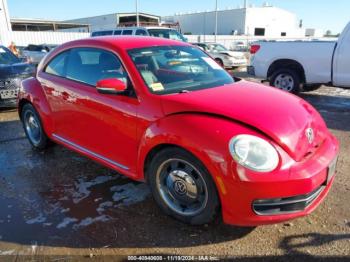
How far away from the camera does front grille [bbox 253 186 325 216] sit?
2656 millimetres

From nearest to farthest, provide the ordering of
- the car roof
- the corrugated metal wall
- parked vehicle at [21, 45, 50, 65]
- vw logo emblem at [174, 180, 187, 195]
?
1. vw logo emblem at [174, 180, 187, 195]
2. the car roof
3. parked vehicle at [21, 45, 50, 65]
4. the corrugated metal wall

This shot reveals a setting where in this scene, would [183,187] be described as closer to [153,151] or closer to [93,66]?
[153,151]

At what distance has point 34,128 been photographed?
5.30m

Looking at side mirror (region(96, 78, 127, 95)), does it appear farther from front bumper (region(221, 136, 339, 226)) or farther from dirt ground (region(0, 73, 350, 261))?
front bumper (region(221, 136, 339, 226))

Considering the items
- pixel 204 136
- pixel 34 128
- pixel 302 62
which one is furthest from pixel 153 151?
pixel 302 62

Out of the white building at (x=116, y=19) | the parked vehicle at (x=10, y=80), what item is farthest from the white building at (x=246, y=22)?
the parked vehicle at (x=10, y=80)

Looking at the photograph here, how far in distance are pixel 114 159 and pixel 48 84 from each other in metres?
1.66

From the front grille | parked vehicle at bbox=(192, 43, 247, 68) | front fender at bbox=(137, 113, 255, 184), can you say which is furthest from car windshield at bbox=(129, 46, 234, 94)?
parked vehicle at bbox=(192, 43, 247, 68)

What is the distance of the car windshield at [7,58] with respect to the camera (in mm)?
8820

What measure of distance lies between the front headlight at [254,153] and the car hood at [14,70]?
6869 mm

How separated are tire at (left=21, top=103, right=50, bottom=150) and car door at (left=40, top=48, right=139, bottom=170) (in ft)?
1.86

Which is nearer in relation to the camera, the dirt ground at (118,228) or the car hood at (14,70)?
the dirt ground at (118,228)

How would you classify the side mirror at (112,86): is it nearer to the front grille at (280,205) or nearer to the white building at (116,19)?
the front grille at (280,205)

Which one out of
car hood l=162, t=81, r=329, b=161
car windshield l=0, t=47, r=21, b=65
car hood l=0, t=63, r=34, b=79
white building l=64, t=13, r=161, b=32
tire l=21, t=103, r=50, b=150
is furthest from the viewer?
white building l=64, t=13, r=161, b=32
